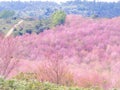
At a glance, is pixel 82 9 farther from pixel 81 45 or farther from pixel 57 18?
pixel 81 45

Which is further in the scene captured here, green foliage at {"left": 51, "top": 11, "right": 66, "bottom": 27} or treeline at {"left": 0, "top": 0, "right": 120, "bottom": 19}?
treeline at {"left": 0, "top": 0, "right": 120, "bottom": 19}

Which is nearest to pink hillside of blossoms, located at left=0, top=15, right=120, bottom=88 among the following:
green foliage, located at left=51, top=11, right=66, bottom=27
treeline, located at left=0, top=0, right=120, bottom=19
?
green foliage, located at left=51, top=11, right=66, bottom=27

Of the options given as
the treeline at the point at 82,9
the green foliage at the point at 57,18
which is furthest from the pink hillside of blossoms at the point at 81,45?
the treeline at the point at 82,9

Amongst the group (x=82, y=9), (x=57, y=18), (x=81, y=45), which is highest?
(x=82, y=9)

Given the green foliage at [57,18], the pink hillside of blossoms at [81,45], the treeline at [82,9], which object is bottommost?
the pink hillside of blossoms at [81,45]

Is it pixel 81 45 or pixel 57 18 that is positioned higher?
pixel 57 18

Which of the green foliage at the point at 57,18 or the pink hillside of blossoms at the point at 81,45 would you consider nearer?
the pink hillside of blossoms at the point at 81,45

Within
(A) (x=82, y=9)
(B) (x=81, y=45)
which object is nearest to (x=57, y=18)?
(B) (x=81, y=45)

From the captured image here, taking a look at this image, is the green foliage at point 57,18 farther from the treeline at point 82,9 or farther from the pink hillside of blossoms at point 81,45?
the treeline at point 82,9

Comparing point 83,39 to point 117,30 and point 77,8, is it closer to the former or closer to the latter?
point 117,30

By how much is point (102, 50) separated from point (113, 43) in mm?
4771

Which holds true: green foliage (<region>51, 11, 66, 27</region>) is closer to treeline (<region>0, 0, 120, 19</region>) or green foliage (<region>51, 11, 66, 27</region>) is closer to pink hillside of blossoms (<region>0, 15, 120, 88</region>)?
pink hillside of blossoms (<region>0, 15, 120, 88</region>)

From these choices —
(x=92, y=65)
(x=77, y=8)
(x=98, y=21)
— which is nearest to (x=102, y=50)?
(x=92, y=65)

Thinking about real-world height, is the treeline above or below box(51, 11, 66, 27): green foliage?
above
